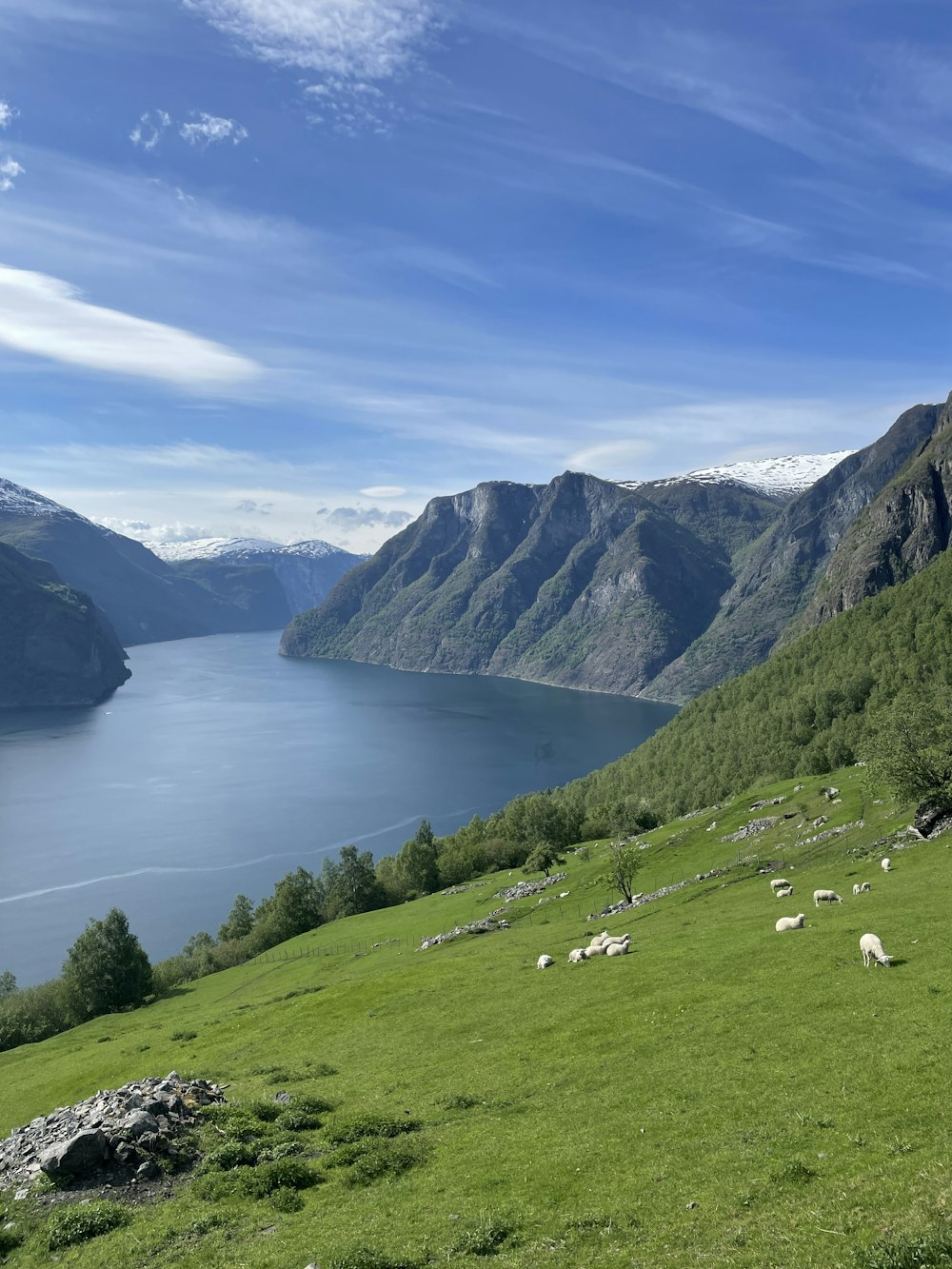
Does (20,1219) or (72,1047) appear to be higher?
(20,1219)

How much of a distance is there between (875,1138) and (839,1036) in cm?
772

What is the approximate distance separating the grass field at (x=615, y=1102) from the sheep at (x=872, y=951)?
1018 millimetres

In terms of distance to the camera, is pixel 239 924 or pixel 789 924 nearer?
pixel 789 924

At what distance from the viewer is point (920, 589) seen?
18225 centimetres

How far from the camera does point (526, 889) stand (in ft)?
325

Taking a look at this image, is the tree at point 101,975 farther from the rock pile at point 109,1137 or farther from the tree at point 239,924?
the rock pile at point 109,1137

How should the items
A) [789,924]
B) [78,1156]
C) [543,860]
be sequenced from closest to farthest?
[78,1156] < [789,924] < [543,860]

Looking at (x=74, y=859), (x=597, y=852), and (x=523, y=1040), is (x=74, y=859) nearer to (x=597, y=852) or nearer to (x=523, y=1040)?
(x=597, y=852)

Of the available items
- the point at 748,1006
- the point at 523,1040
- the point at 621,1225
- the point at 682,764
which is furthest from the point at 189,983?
the point at 682,764

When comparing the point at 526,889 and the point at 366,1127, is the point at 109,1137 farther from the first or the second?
the point at 526,889

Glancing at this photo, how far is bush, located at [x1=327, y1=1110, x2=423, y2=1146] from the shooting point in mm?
25484

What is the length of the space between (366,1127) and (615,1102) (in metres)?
8.43

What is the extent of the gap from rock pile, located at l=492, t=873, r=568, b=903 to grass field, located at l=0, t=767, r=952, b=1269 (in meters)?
42.6

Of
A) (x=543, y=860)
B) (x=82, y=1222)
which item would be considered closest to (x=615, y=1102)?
(x=82, y=1222)
